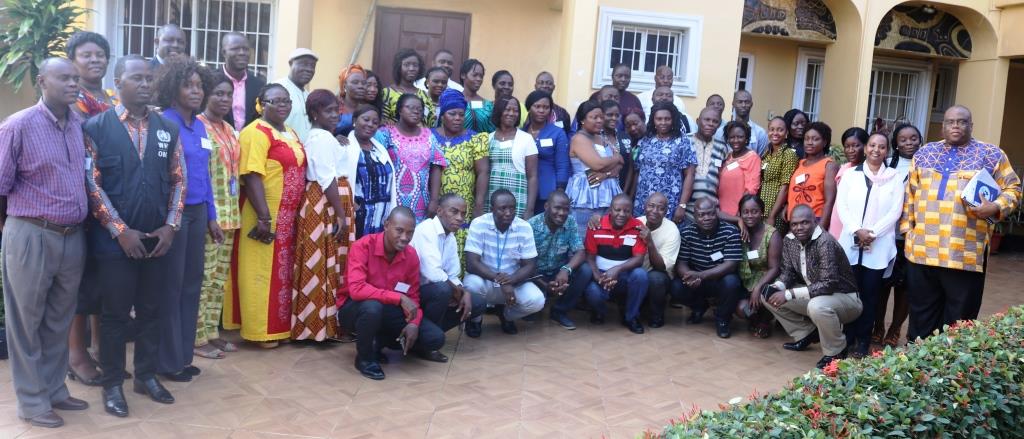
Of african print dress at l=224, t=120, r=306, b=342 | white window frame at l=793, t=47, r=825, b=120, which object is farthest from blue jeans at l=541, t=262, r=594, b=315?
white window frame at l=793, t=47, r=825, b=120

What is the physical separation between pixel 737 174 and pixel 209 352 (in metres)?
4.50

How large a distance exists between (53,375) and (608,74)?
23.9 ft

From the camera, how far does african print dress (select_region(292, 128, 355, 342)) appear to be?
5738 mm

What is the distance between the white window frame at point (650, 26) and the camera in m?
10.1

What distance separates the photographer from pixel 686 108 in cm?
1030

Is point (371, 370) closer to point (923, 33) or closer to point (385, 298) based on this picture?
point (385, 298)

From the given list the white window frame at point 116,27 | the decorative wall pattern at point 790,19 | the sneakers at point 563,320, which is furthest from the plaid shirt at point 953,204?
the white window frame at point 116,27

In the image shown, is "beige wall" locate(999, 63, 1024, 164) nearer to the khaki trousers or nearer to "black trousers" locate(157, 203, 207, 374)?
the khaki trousers

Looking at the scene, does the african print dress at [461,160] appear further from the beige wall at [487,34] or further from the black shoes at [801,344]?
the beige wall at [487,34]

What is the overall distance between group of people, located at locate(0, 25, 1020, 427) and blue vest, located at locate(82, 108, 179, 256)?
1 cm

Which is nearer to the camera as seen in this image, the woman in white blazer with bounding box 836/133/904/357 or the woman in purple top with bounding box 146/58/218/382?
the woman in purple top with bounding box 146/58/218/382

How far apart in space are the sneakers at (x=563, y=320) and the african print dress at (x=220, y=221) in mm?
2691

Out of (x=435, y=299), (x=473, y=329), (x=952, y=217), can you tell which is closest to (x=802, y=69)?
(x=952, y=217)

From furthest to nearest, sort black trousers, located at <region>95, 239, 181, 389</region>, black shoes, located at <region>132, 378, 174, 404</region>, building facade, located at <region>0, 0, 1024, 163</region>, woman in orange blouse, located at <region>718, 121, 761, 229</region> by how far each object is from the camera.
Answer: building facade, located at <region>0, 0, 1024, 163</region> → woman in orange blouse, located at <region>718, 121, 761, 229</region> → black shoes, located at <region>132, 378, 174, 404</region> → black trousers, located at <region>95, 239, 181, 389</region>
